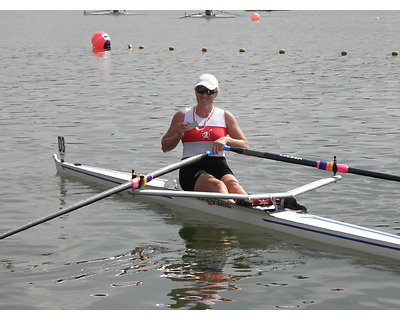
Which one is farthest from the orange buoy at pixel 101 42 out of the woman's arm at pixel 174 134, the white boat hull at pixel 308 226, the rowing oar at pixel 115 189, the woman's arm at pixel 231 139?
the rowing oar at pixel 115 189

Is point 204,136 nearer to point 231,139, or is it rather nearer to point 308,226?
point 231,139

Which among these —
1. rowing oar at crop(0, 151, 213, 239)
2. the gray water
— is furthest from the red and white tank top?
the gray water

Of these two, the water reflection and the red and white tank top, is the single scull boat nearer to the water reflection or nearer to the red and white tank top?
the water reflection

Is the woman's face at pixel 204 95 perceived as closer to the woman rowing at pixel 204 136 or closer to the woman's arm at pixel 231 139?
the woman rowing at pixel 204 136

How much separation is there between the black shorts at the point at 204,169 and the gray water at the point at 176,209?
0.57 metres

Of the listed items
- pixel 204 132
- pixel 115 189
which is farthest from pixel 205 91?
pixel 115 189

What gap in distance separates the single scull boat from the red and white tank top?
64 cm

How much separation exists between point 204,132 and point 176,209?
141 cm

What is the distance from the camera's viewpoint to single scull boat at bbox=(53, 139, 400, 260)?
7648 mm

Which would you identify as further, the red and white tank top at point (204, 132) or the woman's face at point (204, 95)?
the red and white tank top at point (204, 132)

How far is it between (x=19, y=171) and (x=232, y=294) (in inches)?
252

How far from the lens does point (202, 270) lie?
7410 mm

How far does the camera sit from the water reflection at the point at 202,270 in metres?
6.66
